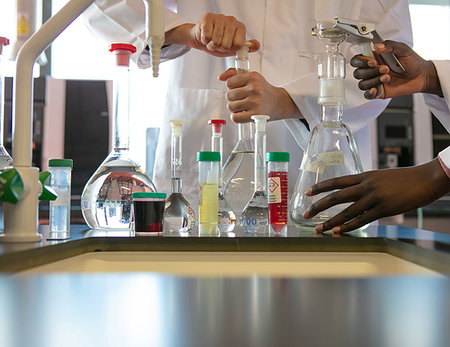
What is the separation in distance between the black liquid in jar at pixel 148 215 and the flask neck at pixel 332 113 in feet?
1.07

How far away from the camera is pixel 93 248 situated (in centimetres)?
82

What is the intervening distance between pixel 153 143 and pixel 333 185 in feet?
5.76

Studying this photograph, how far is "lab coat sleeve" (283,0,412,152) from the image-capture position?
4.16 ft

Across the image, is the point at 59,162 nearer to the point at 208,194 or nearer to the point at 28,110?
the point at 28,110

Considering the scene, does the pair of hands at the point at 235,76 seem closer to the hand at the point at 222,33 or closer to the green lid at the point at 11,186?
the hand at the point at 222,33

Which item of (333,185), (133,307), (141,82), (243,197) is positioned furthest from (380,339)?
(141,82)

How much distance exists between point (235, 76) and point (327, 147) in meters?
0.28

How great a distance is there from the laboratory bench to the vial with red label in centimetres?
13

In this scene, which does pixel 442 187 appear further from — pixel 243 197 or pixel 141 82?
pixel 141 82

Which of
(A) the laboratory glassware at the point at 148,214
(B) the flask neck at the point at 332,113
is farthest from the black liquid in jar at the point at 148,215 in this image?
(B) the flask neck at the point at 332,113

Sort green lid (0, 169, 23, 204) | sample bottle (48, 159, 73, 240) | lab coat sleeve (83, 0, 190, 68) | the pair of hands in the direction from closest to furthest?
green lid (0, 169, 23, 204)
sample bottle (48, 159, 73, 240)
the pair of hands
lab coat sleeve (83, 0, 190, 68)

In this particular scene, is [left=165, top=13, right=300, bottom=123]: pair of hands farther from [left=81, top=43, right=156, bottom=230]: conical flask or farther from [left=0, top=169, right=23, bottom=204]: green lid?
[left=0, top=169, right=23, bottom=204]: green lid

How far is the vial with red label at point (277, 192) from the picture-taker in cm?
91

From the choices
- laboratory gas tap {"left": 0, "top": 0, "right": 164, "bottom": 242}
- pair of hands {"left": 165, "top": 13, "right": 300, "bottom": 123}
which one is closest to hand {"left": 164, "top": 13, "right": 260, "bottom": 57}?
pair of hands {"left": 165, "top": 13, "right": 300, "bottom": 123}
